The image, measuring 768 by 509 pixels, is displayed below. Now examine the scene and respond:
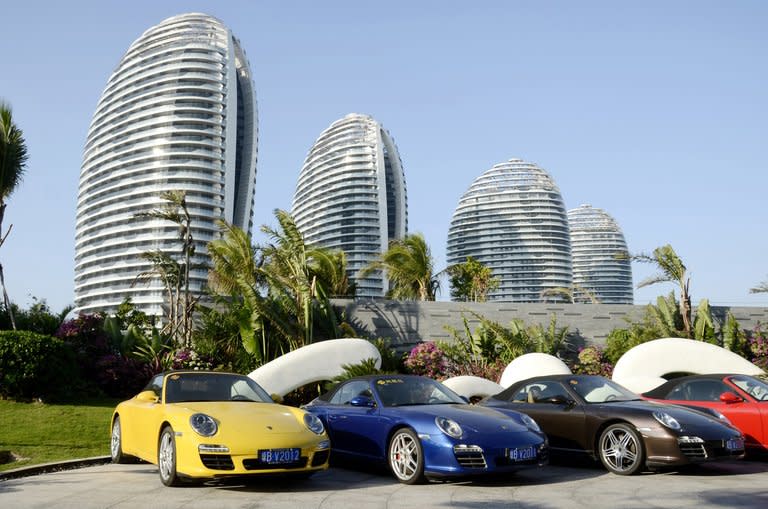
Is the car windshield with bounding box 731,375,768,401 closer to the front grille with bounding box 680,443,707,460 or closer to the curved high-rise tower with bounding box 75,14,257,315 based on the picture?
the front grille with bounding box 680,443,707,460

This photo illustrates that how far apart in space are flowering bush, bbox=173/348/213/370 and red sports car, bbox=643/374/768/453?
10.9 metres

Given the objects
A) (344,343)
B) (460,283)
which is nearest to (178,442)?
→ (344,343)

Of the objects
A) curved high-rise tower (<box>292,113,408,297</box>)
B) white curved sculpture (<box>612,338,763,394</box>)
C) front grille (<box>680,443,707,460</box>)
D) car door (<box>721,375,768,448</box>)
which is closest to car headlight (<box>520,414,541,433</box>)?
front grille (<box>680,443,707,460</box>)

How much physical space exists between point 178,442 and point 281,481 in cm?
128

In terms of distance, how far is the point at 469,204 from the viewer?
149m

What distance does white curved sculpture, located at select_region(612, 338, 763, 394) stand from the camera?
16656 millimetres

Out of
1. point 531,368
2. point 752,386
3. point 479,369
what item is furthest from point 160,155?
point 752,386

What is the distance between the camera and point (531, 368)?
15.9 m

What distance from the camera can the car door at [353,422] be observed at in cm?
784

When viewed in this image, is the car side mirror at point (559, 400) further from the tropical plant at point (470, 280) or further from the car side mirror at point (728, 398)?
the tropical plant at point (470, 280)

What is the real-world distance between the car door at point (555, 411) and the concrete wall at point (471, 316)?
11.3m

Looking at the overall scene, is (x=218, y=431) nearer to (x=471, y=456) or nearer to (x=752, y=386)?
(x=471, y=456)

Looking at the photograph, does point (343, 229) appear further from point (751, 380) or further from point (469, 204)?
point (751, 380)

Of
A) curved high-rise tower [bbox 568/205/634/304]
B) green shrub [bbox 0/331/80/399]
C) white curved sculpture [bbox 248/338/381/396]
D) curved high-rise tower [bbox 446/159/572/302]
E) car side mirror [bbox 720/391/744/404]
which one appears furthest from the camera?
curved high-rise tower [bbox 568/205/634/304]
